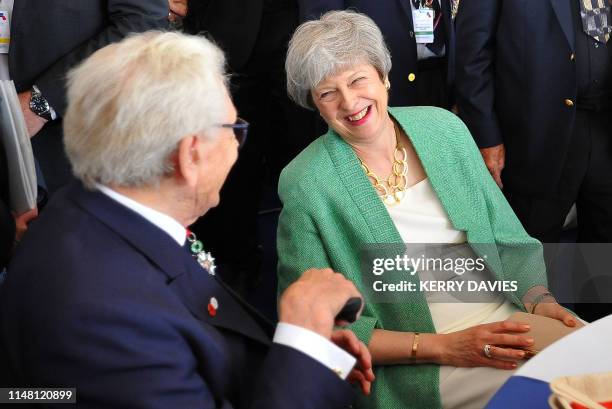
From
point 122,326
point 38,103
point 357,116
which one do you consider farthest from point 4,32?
point 122,326

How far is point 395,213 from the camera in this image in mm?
2074

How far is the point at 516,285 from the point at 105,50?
142 cm

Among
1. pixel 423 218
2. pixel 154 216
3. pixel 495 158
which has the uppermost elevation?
pixel 154 216

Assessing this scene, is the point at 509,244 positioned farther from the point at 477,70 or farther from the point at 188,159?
the point at 188,159

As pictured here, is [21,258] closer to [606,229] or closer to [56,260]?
[56,260]

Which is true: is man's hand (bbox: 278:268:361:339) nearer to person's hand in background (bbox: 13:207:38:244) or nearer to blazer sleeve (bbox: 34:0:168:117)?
person's hand in background (bbox: 13:207:38:244)

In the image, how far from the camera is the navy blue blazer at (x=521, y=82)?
106 inches

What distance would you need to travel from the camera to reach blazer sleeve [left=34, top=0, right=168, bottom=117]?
90.8 inches

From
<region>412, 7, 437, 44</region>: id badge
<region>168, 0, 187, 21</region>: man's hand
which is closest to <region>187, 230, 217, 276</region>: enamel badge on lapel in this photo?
<region>412, 7, 437, 44</region>: id badge

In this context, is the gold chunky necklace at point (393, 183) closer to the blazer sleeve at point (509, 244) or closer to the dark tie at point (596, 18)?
A: the blazer sleeve at point (509, 244)

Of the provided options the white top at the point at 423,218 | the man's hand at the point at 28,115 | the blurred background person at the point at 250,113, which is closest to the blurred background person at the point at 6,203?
the man's hand at the point at 28,115

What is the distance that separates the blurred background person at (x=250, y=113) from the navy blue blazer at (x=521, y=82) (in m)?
0.77

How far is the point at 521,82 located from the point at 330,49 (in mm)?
1162

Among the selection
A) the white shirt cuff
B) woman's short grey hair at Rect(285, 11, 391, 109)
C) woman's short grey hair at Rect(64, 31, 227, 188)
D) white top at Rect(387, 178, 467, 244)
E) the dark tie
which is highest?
woman's short grey hair at Rect(64, 31, 227, 188)
